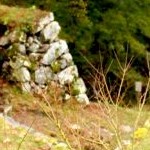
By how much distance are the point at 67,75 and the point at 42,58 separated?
75 cm

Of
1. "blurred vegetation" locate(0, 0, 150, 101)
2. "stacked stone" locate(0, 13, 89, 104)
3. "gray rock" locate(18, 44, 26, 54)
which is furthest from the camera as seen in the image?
"blurred vegetation" locate(0, 0, 150, 101)

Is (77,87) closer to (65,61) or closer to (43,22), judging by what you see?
(65,61)

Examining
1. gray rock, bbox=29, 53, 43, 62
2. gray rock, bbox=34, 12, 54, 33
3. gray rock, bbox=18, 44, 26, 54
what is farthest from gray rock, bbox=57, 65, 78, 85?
gray rock, bbox=34, 12, 54, 33

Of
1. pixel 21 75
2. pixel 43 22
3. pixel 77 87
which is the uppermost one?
pixel 43 22

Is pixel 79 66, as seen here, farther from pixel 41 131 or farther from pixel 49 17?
pixel 41 131

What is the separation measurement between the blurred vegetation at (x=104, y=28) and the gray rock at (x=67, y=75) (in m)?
2.17

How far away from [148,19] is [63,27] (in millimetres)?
2684

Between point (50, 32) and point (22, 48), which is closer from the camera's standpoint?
point (22, 48)

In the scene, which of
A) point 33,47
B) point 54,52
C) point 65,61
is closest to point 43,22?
point 33,47

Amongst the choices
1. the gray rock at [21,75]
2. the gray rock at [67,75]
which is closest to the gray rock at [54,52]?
the gray rock at [67,75]

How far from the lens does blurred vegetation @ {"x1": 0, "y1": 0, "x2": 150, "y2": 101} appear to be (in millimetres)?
19594

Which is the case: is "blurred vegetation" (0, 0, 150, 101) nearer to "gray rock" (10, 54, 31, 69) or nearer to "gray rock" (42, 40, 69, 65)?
"gray rock" (42, 40, 69, 65)

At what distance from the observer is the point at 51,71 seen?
16.6m

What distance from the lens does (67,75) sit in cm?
1672
